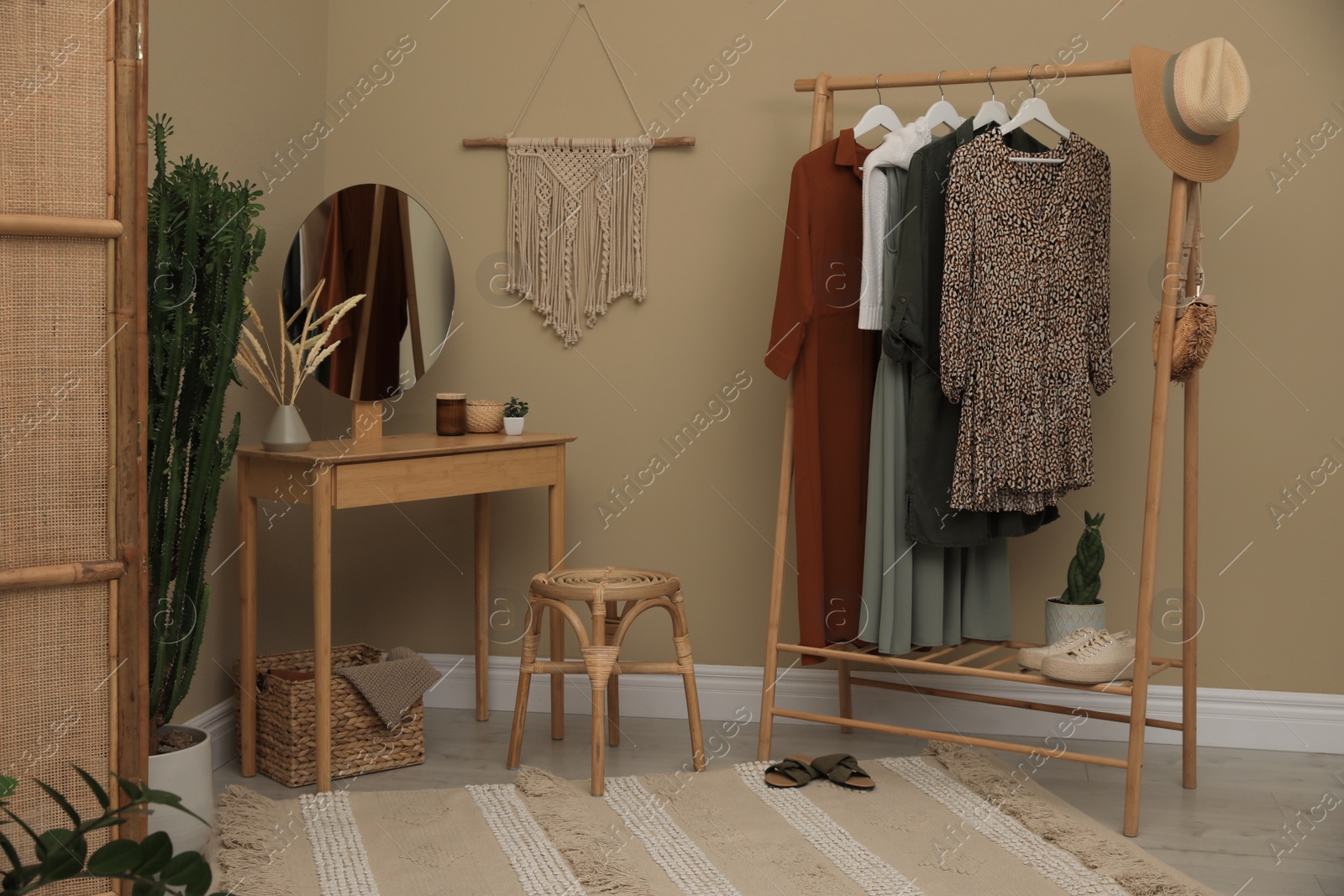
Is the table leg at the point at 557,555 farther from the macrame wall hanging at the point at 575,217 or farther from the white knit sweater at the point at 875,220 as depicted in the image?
the white knit sweater at the point at 875,220

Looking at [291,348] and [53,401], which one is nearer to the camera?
[53,401]

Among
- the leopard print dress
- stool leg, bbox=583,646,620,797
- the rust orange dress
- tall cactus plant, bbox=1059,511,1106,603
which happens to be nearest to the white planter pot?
stool leg, bbox=583,646,620,797

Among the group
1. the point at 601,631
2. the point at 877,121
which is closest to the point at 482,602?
the point at 601,631

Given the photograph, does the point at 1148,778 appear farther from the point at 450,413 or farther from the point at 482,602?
the point at 450,413

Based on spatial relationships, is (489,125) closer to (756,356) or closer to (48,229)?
(756,356)

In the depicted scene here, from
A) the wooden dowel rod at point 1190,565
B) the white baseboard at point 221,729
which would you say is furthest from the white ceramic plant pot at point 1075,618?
the white baseboard at point 221,729

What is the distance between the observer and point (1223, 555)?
2744 millimetres

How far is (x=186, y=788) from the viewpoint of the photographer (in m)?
1.91

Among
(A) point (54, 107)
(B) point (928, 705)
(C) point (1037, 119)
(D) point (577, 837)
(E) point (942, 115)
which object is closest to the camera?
(A) point (54, 107)

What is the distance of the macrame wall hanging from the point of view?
9.59 ft

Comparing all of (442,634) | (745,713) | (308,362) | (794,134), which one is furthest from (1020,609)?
(308,362)

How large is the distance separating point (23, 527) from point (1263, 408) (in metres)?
2.72

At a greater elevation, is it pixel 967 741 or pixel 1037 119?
pixel 1037 119

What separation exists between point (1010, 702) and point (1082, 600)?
0.97ft
